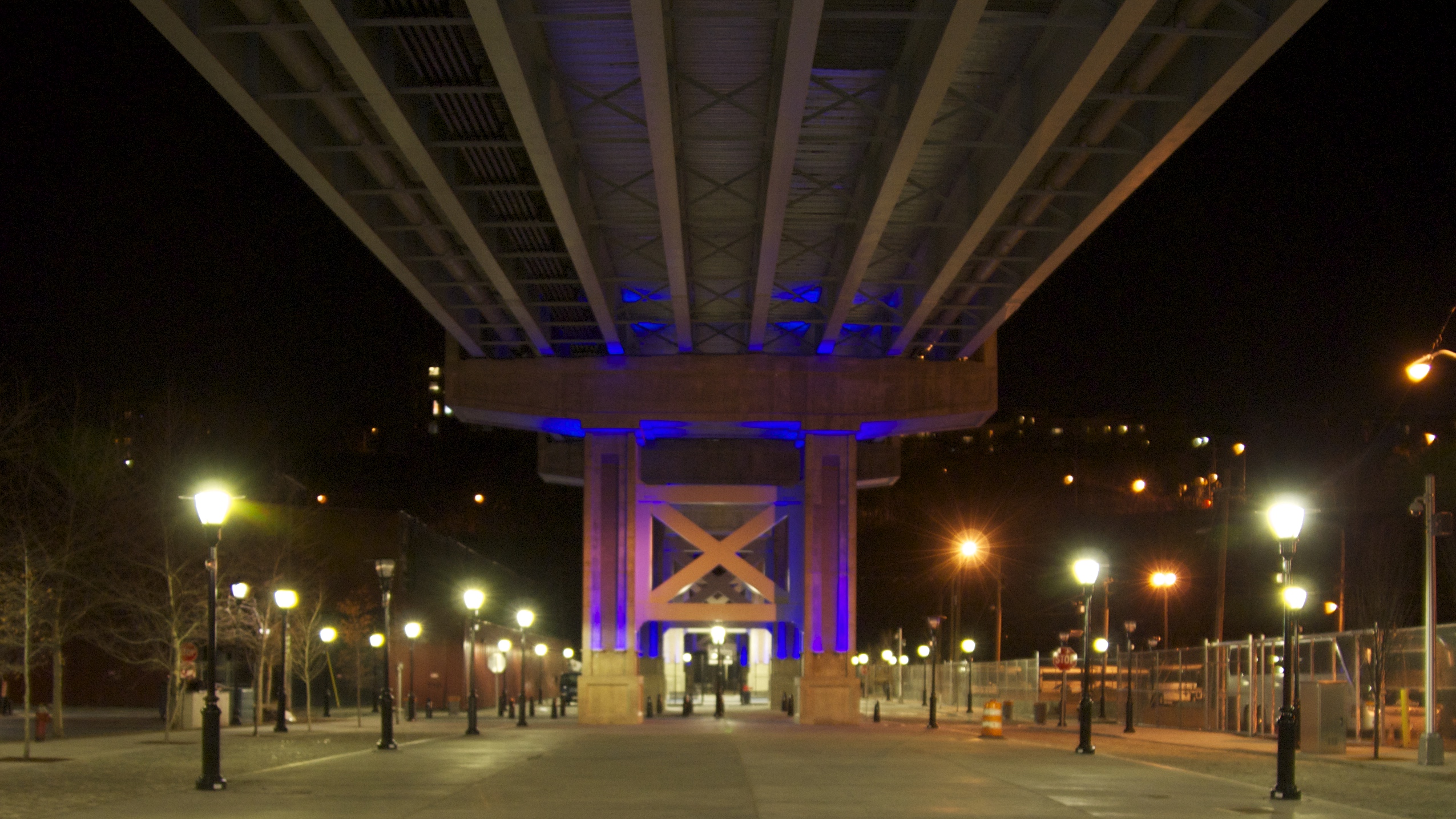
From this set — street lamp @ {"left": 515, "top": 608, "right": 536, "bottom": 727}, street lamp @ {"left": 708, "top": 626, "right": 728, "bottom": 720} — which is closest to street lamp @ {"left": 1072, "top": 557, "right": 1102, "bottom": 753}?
street lamp @ {"left": 515, "top": 608, "right": 536, "bottom": 727}

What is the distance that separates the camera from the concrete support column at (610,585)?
159ft

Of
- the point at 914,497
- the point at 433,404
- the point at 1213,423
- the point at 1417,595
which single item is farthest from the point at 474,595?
the point at 433,404

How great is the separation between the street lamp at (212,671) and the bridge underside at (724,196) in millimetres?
6134

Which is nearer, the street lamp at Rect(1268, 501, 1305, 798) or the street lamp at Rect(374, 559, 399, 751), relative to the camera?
the street lamp at Rect(1268, 501, 1305, 798)

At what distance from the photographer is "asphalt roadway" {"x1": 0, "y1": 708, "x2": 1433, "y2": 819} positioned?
16781 millimetres

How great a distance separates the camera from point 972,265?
3903cm

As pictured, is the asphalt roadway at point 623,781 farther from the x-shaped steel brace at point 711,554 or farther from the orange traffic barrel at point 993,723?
the x-shaped steel brace at point 711,554

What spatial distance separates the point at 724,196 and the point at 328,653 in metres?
31.5

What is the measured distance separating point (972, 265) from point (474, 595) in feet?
51.7

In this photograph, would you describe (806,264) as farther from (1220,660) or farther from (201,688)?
(201,688)

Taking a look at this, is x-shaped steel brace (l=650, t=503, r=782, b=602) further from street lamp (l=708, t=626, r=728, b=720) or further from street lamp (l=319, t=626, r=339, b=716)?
street lamp (l=319, t=626, r=339, b=716)

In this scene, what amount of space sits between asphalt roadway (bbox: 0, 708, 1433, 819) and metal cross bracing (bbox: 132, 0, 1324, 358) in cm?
966

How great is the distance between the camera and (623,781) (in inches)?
844

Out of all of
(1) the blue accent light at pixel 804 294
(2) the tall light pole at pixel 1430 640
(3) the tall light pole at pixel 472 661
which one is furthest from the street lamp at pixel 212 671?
(1) the blue accent light at pixel 804 294
